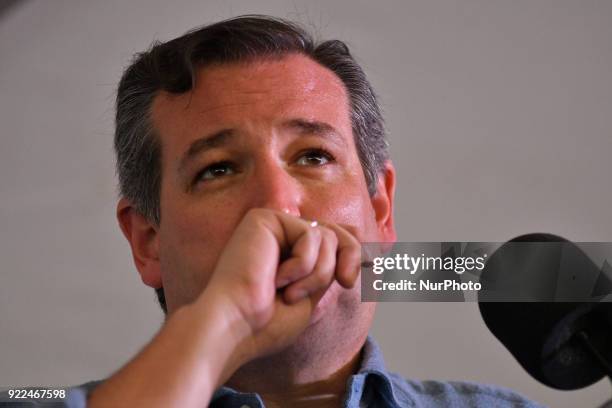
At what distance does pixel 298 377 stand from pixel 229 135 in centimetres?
32

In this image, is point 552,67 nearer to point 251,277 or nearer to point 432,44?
point 432,44

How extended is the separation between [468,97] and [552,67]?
165mm

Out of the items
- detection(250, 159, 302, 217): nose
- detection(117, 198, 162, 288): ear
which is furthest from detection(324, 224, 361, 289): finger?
detection(117, 198, 162, 288): ear

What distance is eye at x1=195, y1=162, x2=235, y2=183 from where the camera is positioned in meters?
1.06

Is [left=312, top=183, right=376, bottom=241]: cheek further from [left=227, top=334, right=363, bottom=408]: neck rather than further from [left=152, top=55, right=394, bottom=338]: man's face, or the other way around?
[left=227, top=334, right=363, bottom=408]: neck

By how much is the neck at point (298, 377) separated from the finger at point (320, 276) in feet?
0.72

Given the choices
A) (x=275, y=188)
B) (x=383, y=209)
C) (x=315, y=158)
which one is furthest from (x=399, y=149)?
(x=275, y=188)

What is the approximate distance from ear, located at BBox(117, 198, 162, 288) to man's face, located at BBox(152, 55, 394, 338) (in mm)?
42

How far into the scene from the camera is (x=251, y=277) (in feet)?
2.59

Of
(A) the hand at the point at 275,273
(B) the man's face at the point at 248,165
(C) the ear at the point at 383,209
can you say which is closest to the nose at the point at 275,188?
(B) the man's face at the point at 248,165

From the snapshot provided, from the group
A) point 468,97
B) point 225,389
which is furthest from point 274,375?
point 468,97

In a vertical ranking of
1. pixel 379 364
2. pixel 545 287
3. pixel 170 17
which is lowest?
pixel 379 364

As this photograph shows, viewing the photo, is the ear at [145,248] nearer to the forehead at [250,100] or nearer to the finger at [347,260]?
the forehead at [250,100]

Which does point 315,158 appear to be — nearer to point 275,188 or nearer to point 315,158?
point 315,158
